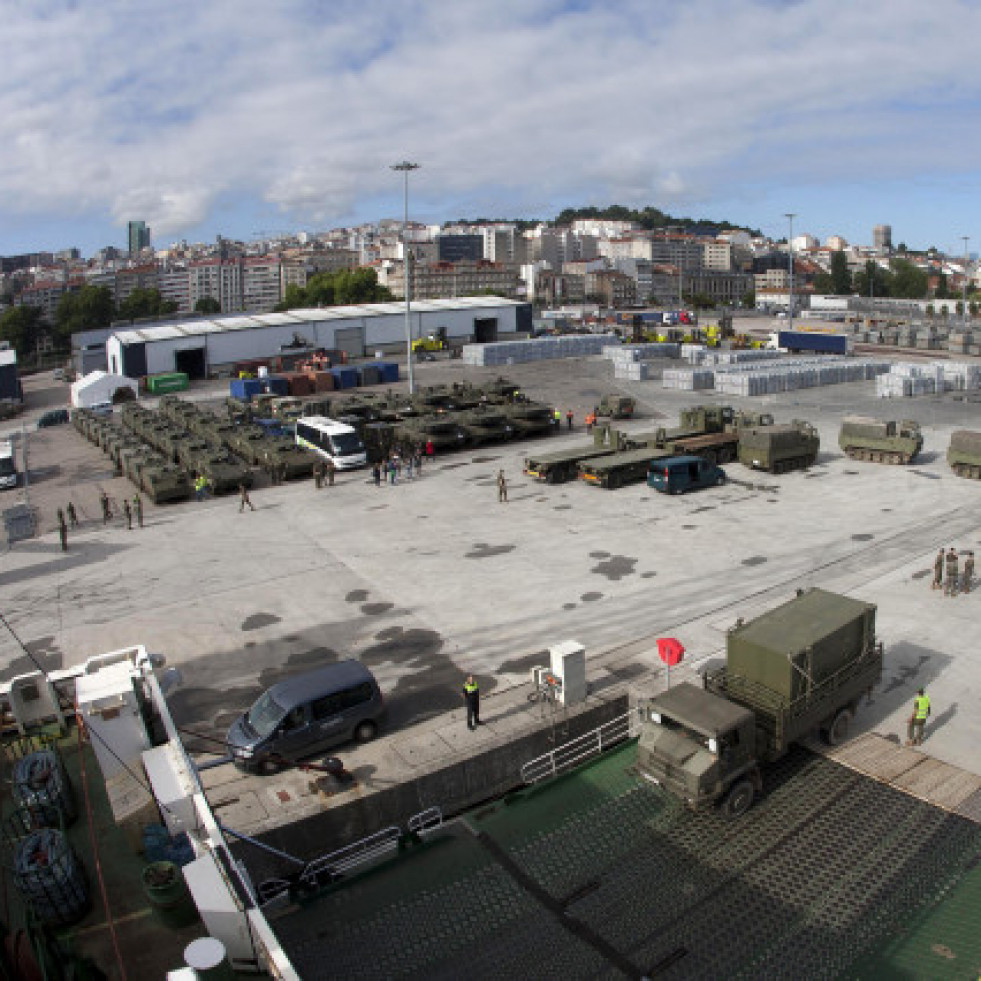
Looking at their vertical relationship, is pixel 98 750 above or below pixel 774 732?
above

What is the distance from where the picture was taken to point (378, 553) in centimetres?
2478

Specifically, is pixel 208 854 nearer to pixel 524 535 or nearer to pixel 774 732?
pixel 774 732

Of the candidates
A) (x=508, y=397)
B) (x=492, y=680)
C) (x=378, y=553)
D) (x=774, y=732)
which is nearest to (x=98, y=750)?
(x=492, y=680)

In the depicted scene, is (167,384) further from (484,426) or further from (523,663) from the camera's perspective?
(523,663)

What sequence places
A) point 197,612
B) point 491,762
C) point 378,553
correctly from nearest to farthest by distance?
point 491,762 < point 197,612 < point 378,553

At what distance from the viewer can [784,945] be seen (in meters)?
9.95

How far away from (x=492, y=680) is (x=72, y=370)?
76540 mm

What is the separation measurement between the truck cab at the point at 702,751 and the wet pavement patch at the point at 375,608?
9252mm

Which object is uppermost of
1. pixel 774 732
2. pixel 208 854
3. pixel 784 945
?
pixel 208 854

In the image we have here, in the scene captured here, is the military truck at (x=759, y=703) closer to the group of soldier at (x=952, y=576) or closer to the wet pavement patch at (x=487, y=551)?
the group of soldier at (x=952, y=576)

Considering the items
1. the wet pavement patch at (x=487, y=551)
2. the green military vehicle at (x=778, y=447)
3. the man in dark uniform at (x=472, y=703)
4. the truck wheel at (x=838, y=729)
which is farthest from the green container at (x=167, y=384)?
the truck wheel at (x=838, y=729)

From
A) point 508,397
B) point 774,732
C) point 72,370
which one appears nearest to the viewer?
point 774,732

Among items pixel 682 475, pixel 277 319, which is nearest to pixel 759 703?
pixel 682 475

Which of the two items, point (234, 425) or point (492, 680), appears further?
point (234, 425)
